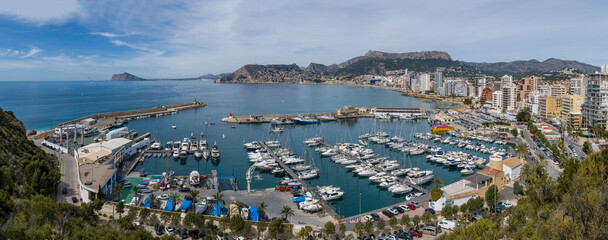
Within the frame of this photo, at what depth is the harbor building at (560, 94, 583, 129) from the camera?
22.8 m

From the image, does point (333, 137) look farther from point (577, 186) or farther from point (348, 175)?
point (577, 186)

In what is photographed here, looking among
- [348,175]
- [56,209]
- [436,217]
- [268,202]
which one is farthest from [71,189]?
[436,217]

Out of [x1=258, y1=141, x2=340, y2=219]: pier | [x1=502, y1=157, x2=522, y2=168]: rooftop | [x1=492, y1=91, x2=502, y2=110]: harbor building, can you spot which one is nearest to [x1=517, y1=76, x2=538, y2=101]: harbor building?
[x1=492, y1=91, x2=502, y2=110]: harbor building

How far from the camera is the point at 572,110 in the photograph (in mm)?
25797

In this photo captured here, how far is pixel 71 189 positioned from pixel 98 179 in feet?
2.93

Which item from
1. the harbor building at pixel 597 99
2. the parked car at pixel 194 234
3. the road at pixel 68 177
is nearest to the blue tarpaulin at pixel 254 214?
the parked car at pixel 194 234

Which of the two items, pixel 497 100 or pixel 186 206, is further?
pixel 497 100

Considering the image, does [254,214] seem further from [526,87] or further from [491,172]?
[526,87]

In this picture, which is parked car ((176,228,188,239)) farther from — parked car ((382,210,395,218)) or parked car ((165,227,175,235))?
parked car ((382,210,395,218))

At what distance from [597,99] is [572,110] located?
512 cm

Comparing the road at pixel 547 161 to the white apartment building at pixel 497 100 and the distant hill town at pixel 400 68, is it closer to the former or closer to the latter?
the white apartment building at pixel 497 100

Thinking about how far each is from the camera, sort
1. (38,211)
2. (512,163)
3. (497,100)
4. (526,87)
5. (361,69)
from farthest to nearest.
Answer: (361,69) < (526,87) < (497,100) < (512,163) < (38,211)

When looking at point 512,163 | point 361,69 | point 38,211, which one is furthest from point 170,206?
point 361,69

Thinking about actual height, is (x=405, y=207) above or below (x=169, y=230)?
below
